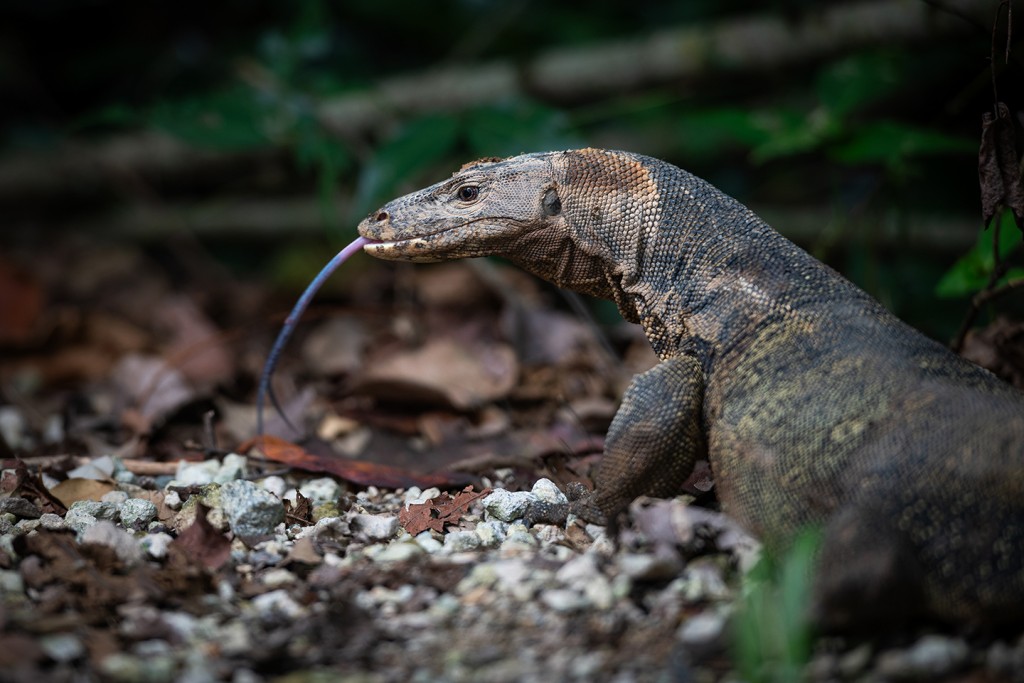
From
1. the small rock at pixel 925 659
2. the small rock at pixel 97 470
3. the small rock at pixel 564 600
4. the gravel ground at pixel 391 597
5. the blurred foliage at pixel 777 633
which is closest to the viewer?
the blurred foliage at pixel 777 633

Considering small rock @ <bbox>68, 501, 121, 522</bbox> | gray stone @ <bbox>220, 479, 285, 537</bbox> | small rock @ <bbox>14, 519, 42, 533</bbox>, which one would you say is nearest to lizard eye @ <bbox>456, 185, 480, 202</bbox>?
gray stone @ <bbox>220, 479, 285, 537</bbox>

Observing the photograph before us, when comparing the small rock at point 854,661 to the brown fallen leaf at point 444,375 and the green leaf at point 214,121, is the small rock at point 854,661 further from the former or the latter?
the green leaf at point 214,121

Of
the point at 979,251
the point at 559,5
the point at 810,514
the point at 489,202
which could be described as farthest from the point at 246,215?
the point at 810,514

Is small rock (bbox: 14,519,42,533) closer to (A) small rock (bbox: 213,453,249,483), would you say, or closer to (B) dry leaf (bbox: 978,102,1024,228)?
(A) small rock (bbox: 213,453,249,483)

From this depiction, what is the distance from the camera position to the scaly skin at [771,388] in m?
3.40

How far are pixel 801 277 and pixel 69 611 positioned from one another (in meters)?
3.11

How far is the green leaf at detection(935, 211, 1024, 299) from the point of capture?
5.26 meters

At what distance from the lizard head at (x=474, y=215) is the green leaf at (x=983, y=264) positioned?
7.35ft

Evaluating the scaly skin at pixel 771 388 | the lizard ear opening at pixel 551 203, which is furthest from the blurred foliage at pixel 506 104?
the lizard ear opening at pixel 551 203

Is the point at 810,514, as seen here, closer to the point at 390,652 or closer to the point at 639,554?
the point at 639,554

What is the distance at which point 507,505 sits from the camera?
4.52 m

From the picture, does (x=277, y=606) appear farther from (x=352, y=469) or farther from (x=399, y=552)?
(x=352, y=469)

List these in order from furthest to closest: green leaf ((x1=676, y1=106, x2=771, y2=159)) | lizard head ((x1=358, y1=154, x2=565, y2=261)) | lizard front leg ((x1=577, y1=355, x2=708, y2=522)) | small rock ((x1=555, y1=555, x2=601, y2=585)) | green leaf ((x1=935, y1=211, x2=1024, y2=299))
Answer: green leaf ((x1=676, y1=106, x2=771, y2=159)) < green leaf ((x1=935, y1=211, x2=1024, y2=299)) < lizard head ((x1=358, y1=154, x2=565, y2=261)) < lizard front leg ((x1=577, y1=355, x2=708, y2=522)) < small rock ((x1=555, y1=555, x2=601, y2=585))

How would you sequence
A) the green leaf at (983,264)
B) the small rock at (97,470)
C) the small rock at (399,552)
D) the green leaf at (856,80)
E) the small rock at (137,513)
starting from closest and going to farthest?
1. the small rock at (399,552)
2. the small rock at (137,513)
3. the small rock at (97,470)
4. the green leaf at (983,264)
5. the green leaf at (856,80)
